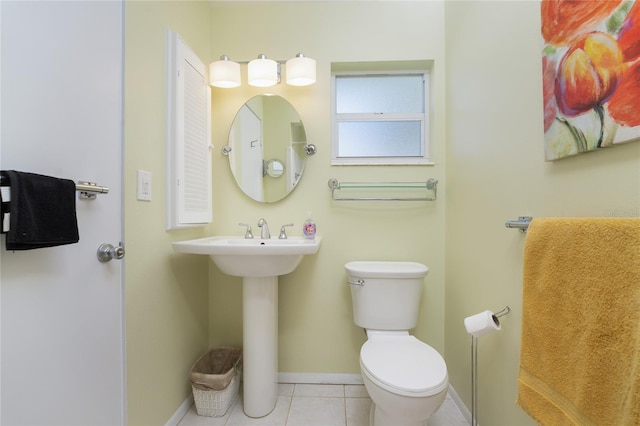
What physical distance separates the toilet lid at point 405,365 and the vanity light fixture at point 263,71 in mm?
1474

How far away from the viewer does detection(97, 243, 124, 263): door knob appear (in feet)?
2.87

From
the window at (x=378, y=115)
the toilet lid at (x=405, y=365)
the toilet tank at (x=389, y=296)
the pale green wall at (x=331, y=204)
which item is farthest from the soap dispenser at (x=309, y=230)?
the toilet lid at (x=405, y=365)

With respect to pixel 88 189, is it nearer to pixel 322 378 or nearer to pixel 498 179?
pixel 498 179

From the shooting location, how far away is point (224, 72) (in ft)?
5.24

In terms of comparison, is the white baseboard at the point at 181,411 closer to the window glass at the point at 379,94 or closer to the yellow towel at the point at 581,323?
the yellow towel at the point at 581,323

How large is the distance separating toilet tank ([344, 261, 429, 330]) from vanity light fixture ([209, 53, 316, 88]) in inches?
45.4

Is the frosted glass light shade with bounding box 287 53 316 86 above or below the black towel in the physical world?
above

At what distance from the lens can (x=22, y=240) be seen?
59 cm

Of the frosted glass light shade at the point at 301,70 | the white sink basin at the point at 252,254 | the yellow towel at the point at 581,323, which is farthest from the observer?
the frosted glass light shade at the point at 301,70

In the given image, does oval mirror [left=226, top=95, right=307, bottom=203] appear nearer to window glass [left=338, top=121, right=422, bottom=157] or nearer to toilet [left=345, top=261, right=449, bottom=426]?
window glass [left=338, top=121, right=422, bottom=157]

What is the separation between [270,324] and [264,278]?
0.81ft

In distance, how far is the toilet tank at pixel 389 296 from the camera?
143 cm

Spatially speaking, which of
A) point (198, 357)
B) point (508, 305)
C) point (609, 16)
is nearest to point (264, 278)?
point (198, 357)

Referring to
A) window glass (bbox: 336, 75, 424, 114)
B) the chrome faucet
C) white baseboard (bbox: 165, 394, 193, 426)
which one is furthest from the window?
white baseboard (bbox: 165, 394, 193, 426)
